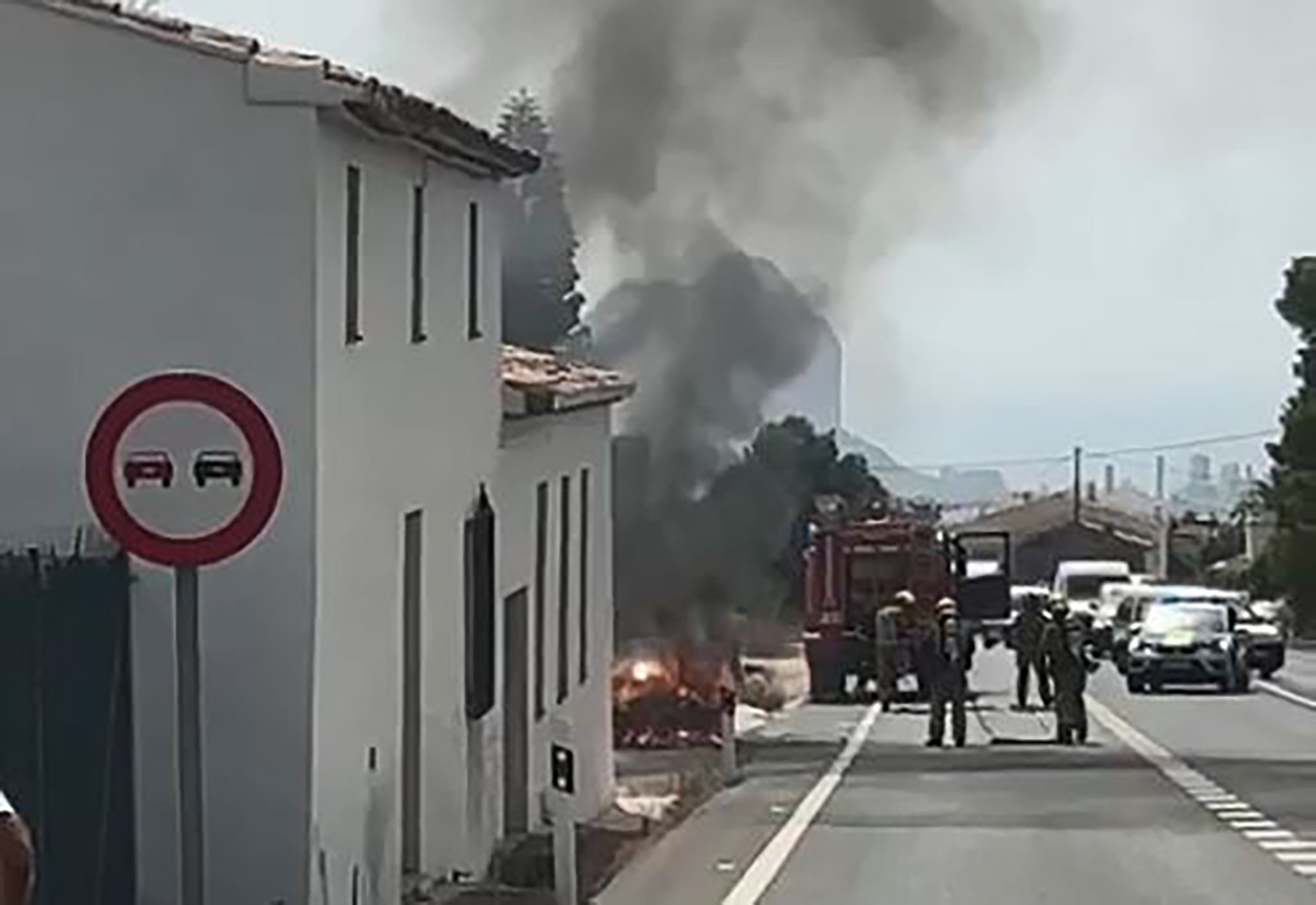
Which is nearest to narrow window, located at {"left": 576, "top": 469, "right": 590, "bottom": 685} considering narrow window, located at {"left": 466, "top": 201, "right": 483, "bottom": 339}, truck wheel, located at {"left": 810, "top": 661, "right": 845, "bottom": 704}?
narrow window, located at {"left": 466, "top": 201, "right": 483, "bottom": 339}

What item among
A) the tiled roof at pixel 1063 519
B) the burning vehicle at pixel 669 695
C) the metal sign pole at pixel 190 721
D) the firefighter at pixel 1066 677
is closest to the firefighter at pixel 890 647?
the burning vehicle at pixel 669 695

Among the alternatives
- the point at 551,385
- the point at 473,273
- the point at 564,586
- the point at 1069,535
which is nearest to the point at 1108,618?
the point at 564,586

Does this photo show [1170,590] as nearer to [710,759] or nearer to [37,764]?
[710,759]

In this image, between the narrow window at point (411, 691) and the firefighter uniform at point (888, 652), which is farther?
the firefighter uniform at point (888, 652)

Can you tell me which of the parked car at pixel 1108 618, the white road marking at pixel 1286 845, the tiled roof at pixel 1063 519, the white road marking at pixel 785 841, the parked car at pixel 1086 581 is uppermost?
the tiled roof at pixel 1063 519

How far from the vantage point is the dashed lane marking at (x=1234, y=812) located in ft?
71.7

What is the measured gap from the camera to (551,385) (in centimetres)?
2508

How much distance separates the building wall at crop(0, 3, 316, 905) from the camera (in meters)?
15.4

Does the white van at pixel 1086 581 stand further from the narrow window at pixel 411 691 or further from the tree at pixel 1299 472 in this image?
the narrow window at pixel 411 691

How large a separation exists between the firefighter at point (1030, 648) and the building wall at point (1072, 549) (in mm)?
96404

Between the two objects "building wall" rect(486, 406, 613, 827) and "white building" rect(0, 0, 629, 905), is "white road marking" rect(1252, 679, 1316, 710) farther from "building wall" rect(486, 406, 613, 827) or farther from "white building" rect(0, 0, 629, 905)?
"white building" rect(0, 0, 629, 905)

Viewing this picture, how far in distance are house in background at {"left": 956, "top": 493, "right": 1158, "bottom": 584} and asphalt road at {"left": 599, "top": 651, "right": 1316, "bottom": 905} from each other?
100898 millimetres

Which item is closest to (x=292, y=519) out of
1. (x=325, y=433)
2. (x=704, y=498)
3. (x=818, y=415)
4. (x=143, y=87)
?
(x=325, y=433)

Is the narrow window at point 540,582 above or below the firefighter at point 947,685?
above
